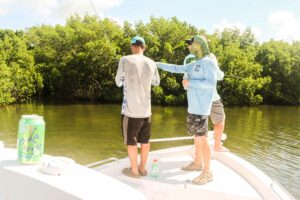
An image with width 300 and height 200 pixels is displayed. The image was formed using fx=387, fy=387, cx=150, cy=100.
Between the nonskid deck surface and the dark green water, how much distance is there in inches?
384

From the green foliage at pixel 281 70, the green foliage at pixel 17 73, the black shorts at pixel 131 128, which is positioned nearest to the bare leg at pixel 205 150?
the black shorts at pixel 131 128

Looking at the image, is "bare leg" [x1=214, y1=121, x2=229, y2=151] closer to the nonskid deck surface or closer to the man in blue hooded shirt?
the nonskid deck surface

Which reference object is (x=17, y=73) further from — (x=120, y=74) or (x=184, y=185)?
(x=184, y=185)

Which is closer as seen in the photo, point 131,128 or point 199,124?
point 131,128

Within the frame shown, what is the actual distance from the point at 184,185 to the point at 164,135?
19.5 m

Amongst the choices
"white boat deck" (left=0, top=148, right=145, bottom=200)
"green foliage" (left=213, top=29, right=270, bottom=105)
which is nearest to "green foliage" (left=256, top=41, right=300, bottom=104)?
"green foliage" (left=213, top=29, right=270, bottom=105)

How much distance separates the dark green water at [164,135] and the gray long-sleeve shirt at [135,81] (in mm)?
10768

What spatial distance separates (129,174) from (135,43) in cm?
147

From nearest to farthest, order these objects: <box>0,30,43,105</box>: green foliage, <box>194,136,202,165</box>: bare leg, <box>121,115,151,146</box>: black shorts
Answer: <box>121,115,151,146</box>: black shorts, <box>194,136,202,165</box>: bare leg, <box>0,30,43,105</box>: green foliage

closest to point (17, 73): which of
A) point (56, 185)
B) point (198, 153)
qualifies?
point (198, 153)

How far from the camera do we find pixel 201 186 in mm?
4164

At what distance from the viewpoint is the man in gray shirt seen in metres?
4.08

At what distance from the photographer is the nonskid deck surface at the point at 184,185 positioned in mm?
4074

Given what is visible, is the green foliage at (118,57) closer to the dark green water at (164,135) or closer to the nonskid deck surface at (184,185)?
the dark green water at (164,135)
